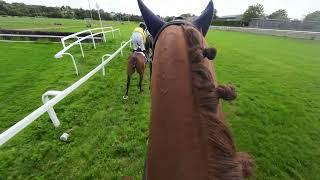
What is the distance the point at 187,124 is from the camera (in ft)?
2.63

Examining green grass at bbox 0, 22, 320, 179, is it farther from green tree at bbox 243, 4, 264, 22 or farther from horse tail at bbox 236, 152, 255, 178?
green tree at bbox 243, 4, 264, 22

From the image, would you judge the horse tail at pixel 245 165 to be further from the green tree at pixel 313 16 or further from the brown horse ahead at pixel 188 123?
the green tree at pixel 313 16

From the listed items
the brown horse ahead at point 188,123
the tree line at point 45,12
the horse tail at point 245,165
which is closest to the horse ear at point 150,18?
the brown horse ahead at point 188,123

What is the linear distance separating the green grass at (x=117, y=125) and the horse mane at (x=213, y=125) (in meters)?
0.88

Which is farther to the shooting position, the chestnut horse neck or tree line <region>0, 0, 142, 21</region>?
tree line <region>0, 0, 142, 21</region>

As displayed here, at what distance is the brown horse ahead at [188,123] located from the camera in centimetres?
78

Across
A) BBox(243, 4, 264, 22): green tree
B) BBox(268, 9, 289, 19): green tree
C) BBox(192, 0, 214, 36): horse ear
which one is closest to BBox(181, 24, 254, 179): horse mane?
BBox(192, 0, 214, 36): horse ear

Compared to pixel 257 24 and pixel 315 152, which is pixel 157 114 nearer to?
pixel 315 152

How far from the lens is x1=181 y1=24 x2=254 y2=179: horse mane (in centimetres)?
77

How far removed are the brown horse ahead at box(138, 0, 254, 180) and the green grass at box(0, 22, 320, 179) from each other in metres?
0.92

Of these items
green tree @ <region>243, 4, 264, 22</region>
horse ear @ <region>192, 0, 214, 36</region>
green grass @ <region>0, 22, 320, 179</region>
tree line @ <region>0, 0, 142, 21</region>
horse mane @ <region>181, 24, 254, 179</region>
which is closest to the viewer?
horse mane @ <region>181, 24, 254, 179</region>

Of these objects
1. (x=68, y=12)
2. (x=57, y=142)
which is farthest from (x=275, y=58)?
(x=68, y=12)

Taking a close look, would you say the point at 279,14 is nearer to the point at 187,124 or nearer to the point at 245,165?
the point at 245,165

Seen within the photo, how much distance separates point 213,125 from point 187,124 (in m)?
0.09
